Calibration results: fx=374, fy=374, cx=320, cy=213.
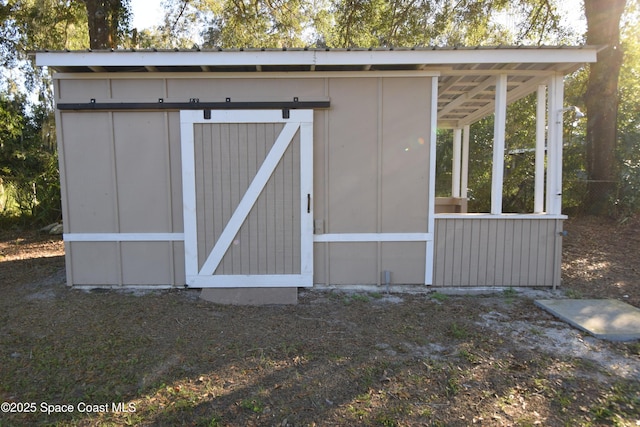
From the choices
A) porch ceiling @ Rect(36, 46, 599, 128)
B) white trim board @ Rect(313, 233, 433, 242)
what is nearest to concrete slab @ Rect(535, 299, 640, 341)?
white trim board @ Rect(313, 233, 433, 242)

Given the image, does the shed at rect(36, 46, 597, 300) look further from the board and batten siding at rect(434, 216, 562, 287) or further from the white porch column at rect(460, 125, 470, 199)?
the white porch column at rect(460, 125, 470, 199)

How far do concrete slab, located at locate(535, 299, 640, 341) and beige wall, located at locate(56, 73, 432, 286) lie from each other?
1.42m

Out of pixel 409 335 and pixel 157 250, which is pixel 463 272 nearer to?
pixel 409 335

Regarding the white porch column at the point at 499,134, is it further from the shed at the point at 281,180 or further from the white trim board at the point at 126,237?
the white trim board at the point at 126,237

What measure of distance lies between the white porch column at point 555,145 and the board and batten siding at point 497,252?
10.2 inches

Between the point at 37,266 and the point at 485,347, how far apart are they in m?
6.19

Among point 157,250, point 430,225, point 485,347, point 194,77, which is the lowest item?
point 485,347

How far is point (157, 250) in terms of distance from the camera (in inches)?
172

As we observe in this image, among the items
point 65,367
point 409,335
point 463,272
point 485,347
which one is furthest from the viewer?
point 463,272

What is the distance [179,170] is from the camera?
427cm

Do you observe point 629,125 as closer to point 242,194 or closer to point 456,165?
point 456,165

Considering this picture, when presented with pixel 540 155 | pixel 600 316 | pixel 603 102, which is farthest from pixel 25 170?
pixel 603 102

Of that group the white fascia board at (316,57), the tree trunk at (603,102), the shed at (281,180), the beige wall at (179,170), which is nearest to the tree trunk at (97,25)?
the shed at (281,180)

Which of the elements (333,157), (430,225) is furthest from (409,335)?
(333,157)
